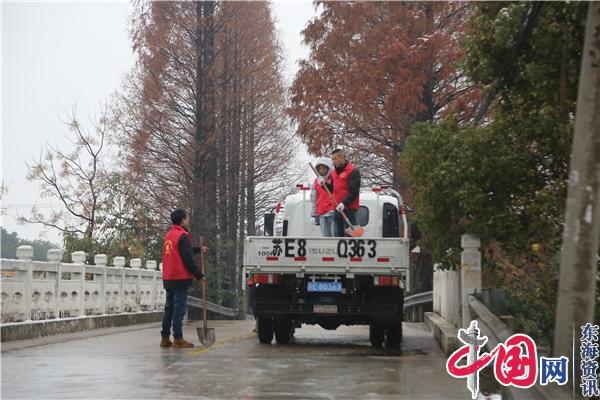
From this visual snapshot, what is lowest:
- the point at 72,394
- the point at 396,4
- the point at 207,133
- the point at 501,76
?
the point at 72,394

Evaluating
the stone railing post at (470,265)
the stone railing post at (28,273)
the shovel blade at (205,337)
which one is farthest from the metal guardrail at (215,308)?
the stone railing post at (470,265)

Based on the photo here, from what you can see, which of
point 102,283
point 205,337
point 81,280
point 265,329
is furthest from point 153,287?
point 205,337

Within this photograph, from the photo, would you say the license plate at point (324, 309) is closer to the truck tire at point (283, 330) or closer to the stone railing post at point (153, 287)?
the truck tire at point (283, 330)

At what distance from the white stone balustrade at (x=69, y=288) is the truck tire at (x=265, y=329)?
392 centimetres

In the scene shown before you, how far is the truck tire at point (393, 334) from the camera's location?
1642 centimetres

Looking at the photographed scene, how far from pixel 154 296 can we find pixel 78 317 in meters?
8.00

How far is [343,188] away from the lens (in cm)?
1708

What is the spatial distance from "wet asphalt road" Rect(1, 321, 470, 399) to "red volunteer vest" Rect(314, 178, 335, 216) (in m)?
2.23

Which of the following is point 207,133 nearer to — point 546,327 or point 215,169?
point 215,169

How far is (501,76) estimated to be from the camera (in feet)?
45.0

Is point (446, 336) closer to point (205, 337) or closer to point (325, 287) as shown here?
point (325, 287)

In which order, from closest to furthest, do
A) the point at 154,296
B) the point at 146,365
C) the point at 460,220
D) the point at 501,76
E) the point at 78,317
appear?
the point at 146,365
the point at 501,76
the point at 460,220
the point at 78,317
the point at 154,296

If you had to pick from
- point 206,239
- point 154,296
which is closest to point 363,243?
point 154,296

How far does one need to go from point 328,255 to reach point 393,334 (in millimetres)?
1783
